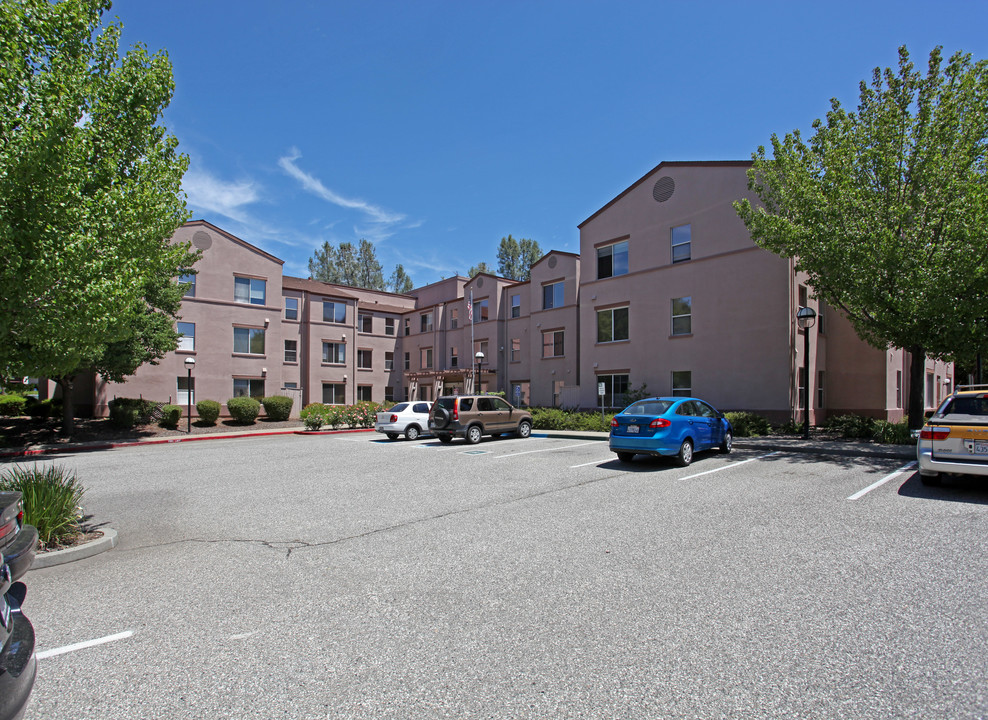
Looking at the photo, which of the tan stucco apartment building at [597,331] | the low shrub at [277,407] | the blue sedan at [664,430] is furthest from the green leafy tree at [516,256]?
the blue sedan at [664,430]

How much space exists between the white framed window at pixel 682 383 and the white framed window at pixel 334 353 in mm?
25286

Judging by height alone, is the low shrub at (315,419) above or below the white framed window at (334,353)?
below

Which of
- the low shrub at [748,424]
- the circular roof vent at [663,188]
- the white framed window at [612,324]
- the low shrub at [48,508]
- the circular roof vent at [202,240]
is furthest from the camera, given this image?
the circular roof vent at [202,240]

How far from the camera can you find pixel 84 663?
3.73 metres

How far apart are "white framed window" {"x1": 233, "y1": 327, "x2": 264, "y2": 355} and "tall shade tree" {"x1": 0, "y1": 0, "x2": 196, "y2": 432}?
2750 centimetres

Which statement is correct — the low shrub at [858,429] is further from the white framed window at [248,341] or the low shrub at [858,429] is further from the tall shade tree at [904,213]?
the white framed window at [248,341]

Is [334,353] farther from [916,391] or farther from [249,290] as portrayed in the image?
A: [916,391]

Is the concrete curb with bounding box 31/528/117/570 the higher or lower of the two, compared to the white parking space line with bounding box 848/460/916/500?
lower

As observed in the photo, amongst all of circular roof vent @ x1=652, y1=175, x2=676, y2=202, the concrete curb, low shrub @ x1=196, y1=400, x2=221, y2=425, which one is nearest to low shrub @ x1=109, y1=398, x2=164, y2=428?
low shrub @ x1=196, y1=400, x2=221, y2=425

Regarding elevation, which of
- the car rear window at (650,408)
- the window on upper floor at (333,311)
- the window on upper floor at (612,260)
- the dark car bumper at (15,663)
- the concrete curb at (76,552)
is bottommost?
the concrete curb at (76,552)

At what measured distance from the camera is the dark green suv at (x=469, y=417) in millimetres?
18328

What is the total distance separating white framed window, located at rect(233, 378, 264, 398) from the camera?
33531mm

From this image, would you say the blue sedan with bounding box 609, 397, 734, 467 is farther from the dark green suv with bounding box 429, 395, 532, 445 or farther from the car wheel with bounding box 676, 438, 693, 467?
the dark green suv with bounding box 429, 395, 532, 445

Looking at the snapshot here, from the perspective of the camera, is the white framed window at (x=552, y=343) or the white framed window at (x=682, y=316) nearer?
the white framed window at (x=682, y=316)
